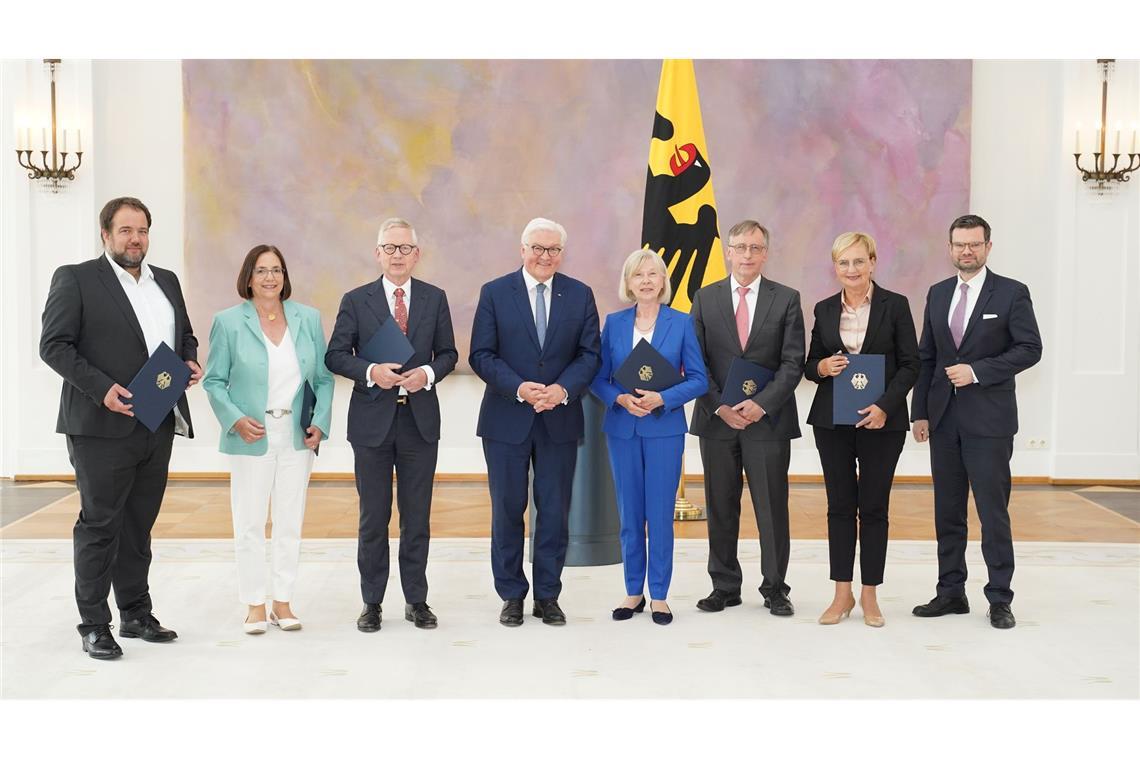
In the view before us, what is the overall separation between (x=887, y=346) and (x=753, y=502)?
0.86 meters

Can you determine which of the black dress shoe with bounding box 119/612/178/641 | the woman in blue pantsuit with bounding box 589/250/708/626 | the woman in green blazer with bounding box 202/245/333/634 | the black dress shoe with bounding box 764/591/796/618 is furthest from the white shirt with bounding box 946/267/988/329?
the black dress shoe with bounding box 119/612/178/641

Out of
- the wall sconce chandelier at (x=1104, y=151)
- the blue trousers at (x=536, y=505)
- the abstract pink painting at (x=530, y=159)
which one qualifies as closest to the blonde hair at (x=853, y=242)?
the blue trousers at (x=536, y=505)

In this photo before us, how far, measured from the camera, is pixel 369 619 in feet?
14.8

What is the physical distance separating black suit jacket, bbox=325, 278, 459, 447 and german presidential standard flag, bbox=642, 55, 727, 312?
7.81 ft

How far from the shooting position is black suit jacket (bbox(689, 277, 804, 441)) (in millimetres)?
4684

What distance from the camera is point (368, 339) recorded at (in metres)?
4.50

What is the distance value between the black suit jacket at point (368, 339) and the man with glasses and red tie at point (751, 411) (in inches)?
43.9

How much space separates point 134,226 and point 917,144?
234 inches

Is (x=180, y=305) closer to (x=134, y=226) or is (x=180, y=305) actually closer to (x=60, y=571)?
(x=134, y=226)

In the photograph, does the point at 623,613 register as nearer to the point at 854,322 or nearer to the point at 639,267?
the point at 639,267

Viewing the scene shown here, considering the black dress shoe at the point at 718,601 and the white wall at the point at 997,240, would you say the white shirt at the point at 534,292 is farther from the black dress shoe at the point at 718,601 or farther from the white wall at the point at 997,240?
the white wall at the point at 997,240

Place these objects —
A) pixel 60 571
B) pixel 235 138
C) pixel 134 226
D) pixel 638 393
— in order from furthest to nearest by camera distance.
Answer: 1. pixel 235 138
2. pixel 60 571
3. pixel 638 393
4. pixel 134 226

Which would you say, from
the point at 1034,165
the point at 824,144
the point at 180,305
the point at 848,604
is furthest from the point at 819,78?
the point at 180,305

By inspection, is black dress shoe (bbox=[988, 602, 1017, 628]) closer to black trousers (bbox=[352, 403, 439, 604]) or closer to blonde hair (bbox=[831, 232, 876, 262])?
blonde hair (bbox=[831, 232, 876, 262])
